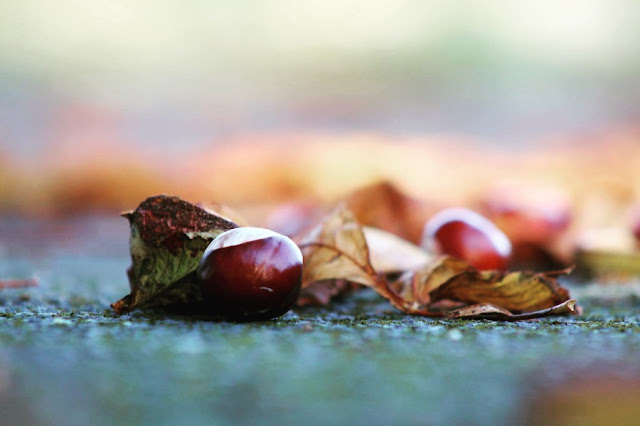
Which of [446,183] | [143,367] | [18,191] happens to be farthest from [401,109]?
[143,367]

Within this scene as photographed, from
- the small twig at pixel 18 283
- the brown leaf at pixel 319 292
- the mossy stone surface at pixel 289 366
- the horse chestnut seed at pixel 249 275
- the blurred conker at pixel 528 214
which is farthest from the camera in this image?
the blurred conker at pixel 528 214

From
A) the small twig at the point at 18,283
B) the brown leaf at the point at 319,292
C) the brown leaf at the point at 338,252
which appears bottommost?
the small twig at the point at 18,283

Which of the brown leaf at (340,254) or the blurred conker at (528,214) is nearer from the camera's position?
the brown leaf at (340,254)

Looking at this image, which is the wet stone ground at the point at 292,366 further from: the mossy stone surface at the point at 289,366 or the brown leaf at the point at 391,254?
the brown leaf at the point at 391,254

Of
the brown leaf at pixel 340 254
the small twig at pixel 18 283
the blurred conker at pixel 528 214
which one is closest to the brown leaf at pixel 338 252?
the brown leaf at pixel 340 254

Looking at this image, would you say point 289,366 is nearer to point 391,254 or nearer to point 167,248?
point 167,248

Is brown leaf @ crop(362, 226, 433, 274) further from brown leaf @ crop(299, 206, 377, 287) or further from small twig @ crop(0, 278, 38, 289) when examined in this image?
small twig @ crop(0, 278, 38, 289)

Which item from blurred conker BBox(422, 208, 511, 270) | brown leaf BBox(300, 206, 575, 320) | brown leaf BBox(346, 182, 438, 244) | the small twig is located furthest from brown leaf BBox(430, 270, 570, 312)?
the small twig
